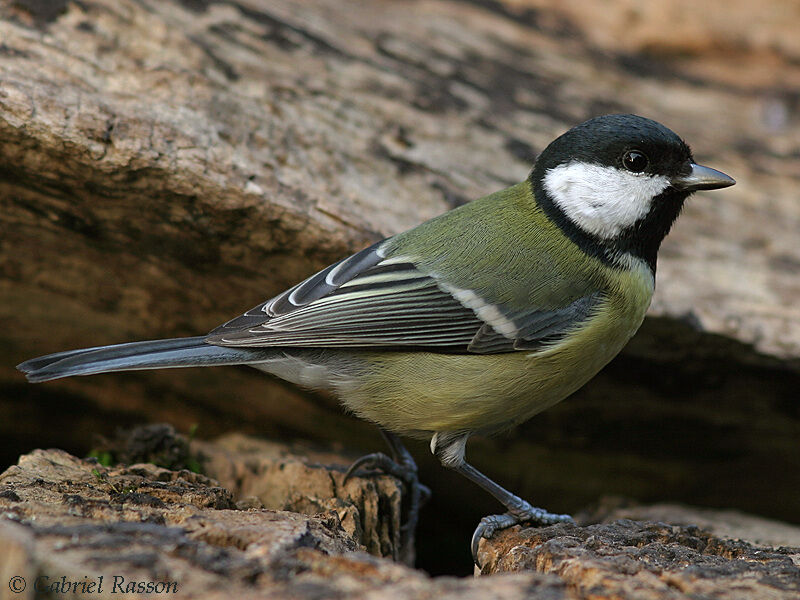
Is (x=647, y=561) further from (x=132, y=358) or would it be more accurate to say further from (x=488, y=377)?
(x=132, y=358)

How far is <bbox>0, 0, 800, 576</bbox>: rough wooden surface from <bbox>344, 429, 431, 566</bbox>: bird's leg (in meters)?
0.57

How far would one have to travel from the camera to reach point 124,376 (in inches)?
138

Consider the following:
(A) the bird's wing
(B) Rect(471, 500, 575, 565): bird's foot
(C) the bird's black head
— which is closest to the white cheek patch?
(C) the bird's black head

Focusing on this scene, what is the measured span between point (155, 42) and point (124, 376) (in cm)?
152

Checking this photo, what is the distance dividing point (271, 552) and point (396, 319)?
3.46 ft

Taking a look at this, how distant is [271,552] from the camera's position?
66.1 inches

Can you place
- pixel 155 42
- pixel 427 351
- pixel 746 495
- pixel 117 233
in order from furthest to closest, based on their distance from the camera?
pixel 746 495
pixel 155 42
pixel 117 233
pixel 427 351

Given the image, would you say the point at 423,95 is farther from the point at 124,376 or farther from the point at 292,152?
the point at 124,376

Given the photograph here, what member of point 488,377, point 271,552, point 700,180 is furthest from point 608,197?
point 271,552

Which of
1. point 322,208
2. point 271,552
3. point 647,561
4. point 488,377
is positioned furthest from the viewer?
point 322,208

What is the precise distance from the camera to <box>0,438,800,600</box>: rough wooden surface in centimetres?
150

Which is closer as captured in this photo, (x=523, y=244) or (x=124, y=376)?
(x=523, y=244)

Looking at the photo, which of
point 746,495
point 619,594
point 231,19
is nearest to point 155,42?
point 231,19

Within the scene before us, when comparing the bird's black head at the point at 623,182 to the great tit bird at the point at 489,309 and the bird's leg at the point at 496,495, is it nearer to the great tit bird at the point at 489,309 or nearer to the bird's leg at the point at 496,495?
the great tit bird at the point at 489,309
